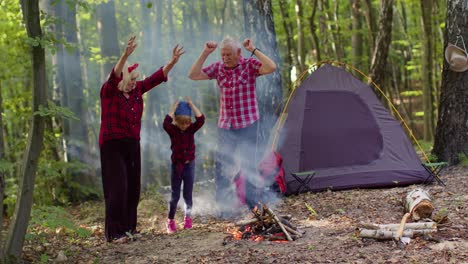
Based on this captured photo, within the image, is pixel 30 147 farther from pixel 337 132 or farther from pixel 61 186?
pixel 61 186

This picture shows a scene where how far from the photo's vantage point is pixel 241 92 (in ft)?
19.4

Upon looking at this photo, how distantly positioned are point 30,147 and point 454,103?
243 inches

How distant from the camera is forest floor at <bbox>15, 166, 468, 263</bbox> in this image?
4.17 m

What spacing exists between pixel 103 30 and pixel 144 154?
21.6 ft

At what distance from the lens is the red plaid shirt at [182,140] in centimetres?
579

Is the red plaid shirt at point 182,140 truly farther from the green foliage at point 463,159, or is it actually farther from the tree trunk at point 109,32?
the tree trunk at point 109,32

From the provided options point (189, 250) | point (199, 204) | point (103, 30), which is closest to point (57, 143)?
point (199, 204)

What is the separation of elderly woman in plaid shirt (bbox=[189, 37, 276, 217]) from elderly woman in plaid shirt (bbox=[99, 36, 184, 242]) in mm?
608

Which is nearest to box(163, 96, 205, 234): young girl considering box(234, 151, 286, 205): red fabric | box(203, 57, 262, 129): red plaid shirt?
box(203, 57, 262, 129): red plaid shirt

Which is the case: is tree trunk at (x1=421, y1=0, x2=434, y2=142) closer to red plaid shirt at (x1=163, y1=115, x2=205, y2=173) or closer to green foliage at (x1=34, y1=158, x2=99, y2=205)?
green foliage at (x1=34, y1=158, x2=99, y2=205)

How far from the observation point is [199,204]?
7.84m

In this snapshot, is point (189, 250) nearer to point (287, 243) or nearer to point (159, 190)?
point (287, 243)

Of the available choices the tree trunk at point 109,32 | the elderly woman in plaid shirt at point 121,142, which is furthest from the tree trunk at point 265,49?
the tree trunk at point 109,32

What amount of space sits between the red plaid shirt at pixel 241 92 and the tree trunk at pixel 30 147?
2128mm
